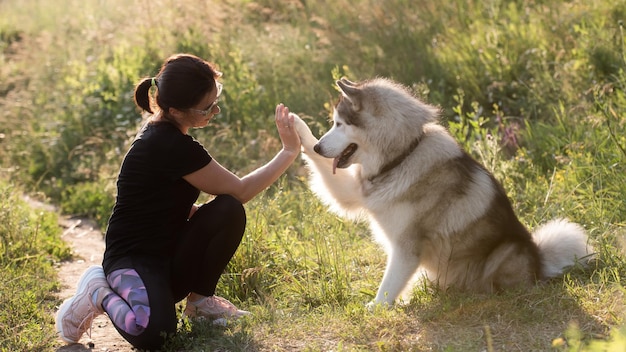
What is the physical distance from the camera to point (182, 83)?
377cm

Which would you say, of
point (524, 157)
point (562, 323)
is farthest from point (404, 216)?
point (524, 157)

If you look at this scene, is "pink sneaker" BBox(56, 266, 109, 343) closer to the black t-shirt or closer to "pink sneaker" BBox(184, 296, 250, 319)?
the black t-shirt

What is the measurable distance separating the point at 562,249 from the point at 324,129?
2.50 meters

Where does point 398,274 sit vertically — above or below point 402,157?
below

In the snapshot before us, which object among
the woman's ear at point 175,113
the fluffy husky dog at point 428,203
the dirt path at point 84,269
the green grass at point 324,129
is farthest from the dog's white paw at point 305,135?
the dirt path at point 84,269

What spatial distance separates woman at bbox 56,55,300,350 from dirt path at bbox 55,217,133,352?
14cm

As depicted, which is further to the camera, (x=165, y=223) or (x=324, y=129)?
(x=324, y=129)

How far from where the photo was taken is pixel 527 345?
3480 millimetres

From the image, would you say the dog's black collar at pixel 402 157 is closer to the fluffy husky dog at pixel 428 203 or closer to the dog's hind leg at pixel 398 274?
the fluffy husky dog at pixel 428 203

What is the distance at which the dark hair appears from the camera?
378 cm

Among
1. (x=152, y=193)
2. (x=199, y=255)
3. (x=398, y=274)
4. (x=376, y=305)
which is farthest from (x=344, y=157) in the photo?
(x=152, y=193)

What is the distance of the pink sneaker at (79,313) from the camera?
3.87 m

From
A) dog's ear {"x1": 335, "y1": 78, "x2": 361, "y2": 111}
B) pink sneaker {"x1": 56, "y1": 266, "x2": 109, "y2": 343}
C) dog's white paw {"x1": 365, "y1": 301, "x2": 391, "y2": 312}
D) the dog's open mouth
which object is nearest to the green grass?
dog's white paw {"x1": 365, "y1": 301, "x2": 391, "y2": 312}

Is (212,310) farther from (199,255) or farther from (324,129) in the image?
(324,129)
